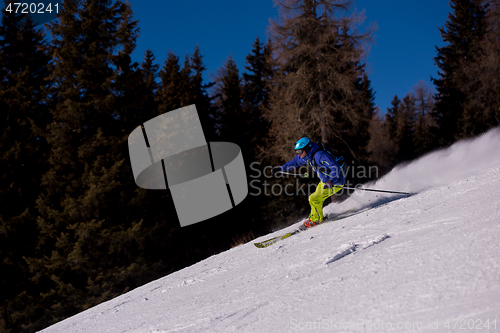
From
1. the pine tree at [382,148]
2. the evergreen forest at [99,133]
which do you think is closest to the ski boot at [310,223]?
the evergreen forest at [99,133]

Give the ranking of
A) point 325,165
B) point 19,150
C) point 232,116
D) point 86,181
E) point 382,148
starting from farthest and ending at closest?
point 382,148 < point 232,116 < point 19,150 < point 86,181 < point 325,165

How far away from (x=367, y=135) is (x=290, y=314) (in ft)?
68.4

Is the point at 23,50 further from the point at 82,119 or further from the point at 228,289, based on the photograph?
the point at 228,289

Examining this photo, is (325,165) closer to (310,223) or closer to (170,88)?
(310,223)

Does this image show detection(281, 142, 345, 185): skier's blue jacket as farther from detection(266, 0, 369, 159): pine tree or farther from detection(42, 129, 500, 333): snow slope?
detection(266, 0, 369, 159): pine tree

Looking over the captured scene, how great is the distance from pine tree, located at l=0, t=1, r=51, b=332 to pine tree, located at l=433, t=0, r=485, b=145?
82.7ft

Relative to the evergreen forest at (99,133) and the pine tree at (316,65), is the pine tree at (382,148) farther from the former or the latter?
the pine tree at (316,65)

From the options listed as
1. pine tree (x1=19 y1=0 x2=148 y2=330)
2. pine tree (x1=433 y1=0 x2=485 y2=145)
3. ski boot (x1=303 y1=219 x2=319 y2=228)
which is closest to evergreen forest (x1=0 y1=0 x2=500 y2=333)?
pine tree (x1=19 y1=0 x2=148 y2=330)

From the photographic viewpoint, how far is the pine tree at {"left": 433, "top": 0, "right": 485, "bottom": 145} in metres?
23.4

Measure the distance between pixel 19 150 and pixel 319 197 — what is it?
46.4 ft

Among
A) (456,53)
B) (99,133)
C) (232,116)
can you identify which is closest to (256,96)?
(232,116)

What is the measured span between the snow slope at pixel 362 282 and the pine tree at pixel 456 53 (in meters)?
20.9

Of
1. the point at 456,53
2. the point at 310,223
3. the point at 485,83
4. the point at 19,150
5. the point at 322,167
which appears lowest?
the point at 310,223

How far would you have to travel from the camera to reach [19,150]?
48.0 ft
